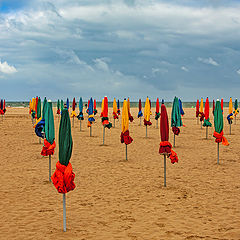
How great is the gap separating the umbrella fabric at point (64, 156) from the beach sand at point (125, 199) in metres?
1.08

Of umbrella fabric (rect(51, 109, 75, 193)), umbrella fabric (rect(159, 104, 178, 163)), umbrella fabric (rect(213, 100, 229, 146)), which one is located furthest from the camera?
umbrella fabric (rect(213, 100, 229, 146))

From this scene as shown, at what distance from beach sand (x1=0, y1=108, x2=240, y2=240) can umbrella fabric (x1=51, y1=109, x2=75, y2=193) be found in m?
1.08

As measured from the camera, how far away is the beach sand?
6.70 metres

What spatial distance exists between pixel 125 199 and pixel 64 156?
3.31m

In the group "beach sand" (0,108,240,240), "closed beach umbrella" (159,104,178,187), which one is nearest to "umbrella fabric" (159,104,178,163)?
"closed beach umbrella" (159,104,178,187)

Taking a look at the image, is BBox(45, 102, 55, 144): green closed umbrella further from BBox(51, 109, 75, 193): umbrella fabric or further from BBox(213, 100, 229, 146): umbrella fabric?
BBox(213, 100, 229, 146): umbrella fabric

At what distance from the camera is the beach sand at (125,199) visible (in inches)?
264

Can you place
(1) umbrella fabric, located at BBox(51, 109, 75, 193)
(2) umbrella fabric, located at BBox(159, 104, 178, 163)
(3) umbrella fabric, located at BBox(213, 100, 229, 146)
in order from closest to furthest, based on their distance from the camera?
(1) umbrella fabric, located at BBox(51, 109, 75, 193), (2) umbrella fabric, located at BBox(159, 104, 178, 163), (3) umbrella fabric, located at BBox(213, 100, 229, 146)

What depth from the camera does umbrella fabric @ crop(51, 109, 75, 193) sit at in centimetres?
626

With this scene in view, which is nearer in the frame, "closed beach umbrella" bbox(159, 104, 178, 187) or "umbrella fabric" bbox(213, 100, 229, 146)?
"closed beach umbrella" bbox(159, 104, 178, 187)

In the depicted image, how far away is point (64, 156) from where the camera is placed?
6.32 metres

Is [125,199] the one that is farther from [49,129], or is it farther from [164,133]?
[49,129]

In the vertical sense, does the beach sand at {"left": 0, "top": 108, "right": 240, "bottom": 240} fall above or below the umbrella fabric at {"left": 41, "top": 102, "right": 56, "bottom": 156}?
below

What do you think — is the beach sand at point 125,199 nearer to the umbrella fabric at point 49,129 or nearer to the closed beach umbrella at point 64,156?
the closed beach umbrella at point 64,156
